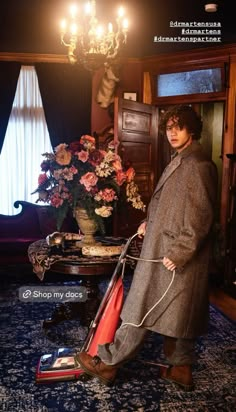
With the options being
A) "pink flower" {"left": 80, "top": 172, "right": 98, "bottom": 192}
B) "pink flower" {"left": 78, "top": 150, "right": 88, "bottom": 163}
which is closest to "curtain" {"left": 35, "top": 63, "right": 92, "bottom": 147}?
"pink flower" {"left": 78, "top": 150, "right": 88, "bottom": 163}

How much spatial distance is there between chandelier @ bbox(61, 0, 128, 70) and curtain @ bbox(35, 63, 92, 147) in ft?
4.80

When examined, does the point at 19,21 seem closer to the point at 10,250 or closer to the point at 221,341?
the point at 10,250

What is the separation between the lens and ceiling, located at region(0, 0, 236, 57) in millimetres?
5461

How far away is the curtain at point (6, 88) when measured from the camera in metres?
5.68

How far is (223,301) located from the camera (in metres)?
4.44

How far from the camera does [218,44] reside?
5086 mm

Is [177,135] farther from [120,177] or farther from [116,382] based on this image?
[116,382]

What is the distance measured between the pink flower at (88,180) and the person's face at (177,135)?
2.28 feet

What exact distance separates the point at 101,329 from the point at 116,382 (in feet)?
1.11

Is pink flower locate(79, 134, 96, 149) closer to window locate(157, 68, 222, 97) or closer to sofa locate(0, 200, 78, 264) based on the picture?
sofa locate(0, 200, 78, 264)

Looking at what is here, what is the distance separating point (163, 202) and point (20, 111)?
13.0ft

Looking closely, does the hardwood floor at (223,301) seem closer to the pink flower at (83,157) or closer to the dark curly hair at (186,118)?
the pink flower at (83,157)

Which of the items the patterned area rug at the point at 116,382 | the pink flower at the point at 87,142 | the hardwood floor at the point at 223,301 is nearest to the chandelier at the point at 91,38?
the pink flower at the point at 87,142

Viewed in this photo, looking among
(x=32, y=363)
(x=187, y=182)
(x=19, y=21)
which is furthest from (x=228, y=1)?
(x=32, y=363)
